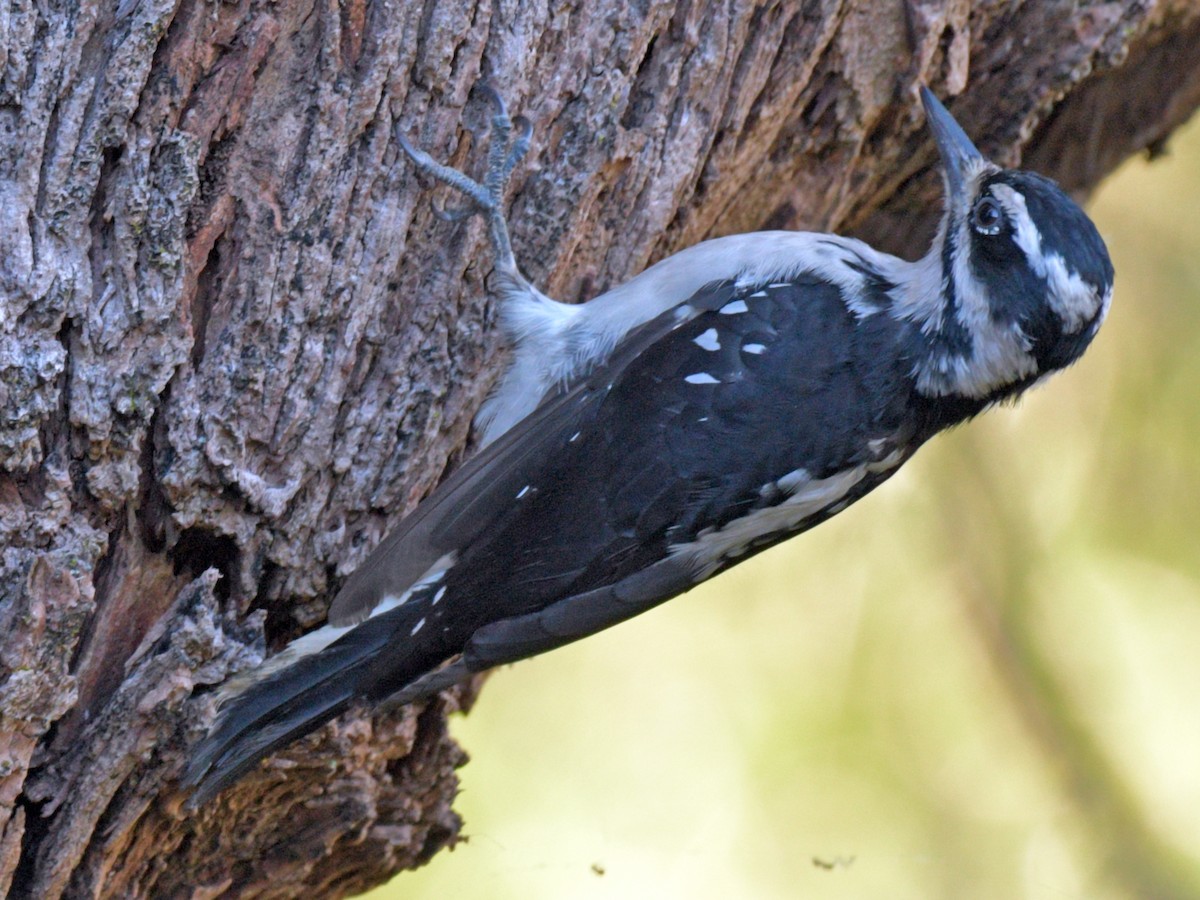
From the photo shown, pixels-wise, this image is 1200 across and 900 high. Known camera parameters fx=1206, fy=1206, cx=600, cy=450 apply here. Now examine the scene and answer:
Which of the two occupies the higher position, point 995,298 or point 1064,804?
point 995,298

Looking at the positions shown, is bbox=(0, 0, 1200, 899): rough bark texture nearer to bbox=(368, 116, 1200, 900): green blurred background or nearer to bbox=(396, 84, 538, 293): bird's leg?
bbox=(396, 84, 538, 293): bird's leg

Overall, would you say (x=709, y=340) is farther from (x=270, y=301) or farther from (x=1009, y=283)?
(x=270, y=301)

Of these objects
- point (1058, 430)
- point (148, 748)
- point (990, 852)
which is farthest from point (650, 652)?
point (148, 748)

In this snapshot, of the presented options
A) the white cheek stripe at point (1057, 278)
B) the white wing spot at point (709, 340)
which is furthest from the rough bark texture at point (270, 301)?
the white cheek stripe at point (1057, 278)

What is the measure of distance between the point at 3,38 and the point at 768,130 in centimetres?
169

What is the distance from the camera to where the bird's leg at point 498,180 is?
2.51 m

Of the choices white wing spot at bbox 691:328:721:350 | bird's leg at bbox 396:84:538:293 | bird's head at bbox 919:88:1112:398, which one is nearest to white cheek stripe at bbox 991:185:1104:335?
bird's head at bbox 919:88:1112:398

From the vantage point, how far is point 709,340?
264cm

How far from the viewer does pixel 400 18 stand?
2393 millimetres

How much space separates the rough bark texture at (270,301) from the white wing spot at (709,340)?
0.37m

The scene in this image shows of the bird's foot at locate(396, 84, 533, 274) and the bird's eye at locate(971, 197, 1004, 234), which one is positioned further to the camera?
the bird's eye at locate(971, 197, 1004, 234)

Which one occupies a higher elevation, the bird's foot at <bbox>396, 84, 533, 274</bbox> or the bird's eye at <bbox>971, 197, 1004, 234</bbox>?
the bird's eye at <bbox>971, 197, 1004, 234</bbox>

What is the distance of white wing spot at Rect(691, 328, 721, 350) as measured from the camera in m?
2.63

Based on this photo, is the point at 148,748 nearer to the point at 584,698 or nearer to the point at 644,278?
the point at 644,278
